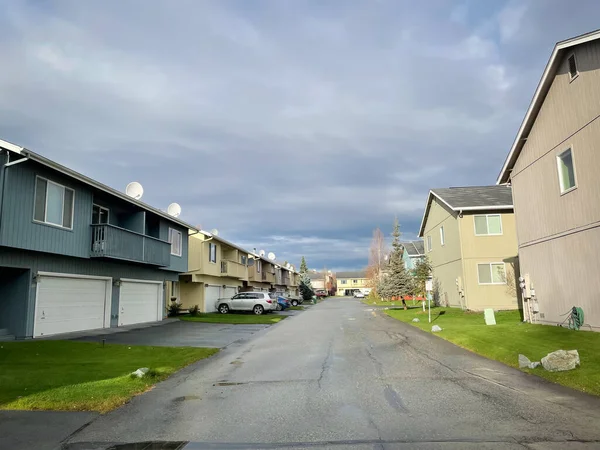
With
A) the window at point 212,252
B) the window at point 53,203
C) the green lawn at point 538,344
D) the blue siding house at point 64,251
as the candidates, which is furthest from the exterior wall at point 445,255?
the window at point 53,203

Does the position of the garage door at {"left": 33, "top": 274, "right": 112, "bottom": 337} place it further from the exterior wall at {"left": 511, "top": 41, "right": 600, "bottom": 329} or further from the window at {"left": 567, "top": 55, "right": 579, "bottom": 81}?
the window at {"left": 567, "top": 55, "right": 579, "bottom": 81}

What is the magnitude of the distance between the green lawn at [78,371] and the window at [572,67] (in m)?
14.2

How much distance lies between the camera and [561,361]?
9.49 metres

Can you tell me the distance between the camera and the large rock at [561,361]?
30.9 ft

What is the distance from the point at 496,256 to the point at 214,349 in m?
19.9

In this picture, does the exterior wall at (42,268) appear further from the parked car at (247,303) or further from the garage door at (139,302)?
the parked car at (247,303)

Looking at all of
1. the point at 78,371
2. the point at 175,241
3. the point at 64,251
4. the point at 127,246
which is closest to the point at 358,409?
the point at 78,371

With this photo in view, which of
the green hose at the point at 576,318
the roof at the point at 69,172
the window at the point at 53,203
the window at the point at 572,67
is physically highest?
the window at the point at 572,67

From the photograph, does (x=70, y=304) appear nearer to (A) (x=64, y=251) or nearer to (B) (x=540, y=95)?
(A) (x=64, y=251)

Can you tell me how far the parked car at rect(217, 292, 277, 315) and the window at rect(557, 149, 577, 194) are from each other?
2423cm

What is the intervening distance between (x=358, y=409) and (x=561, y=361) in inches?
196

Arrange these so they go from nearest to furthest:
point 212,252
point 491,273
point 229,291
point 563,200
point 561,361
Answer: point 561,361 → point 563,200 → point 491,273 → point 212,252 → point 229,291

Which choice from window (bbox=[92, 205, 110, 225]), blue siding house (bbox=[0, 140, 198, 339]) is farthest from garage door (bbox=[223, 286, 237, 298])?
window (bbox=[92, 205, 110, 225])

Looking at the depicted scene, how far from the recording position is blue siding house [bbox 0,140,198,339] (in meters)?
15.1
